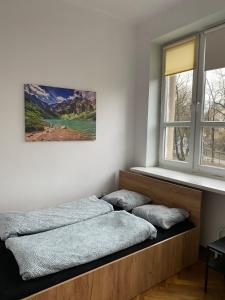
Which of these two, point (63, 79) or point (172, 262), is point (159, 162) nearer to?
point (172, 262)

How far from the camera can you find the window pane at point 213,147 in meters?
2.46

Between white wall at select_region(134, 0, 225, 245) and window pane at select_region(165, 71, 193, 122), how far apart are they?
0.46 ft

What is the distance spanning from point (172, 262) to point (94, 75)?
2.11m

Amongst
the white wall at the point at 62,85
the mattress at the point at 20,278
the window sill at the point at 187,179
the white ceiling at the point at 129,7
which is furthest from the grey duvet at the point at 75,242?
the white ceiling at the point at 129,7

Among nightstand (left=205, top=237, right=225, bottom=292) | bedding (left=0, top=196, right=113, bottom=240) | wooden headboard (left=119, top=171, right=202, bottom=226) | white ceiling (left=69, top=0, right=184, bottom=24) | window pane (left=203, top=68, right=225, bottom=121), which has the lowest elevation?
nightstand (left=205, top=237, right=225, bottom=292)

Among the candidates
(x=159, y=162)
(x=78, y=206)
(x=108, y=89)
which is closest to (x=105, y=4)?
(x=108, y=89)

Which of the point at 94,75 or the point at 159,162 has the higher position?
the point at 94,75

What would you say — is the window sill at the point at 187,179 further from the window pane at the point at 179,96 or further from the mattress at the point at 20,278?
the mattress at the point at 20,278

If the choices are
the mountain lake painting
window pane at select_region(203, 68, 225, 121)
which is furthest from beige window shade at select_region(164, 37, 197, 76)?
the mountain lake painting

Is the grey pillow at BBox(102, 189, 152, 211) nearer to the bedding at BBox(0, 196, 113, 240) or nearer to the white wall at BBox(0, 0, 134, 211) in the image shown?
the bedding at BBox(0, 196, 113, 240)

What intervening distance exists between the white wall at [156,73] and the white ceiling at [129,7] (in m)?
0.10

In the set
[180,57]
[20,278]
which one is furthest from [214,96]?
[20,278]

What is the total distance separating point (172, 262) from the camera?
209 cm

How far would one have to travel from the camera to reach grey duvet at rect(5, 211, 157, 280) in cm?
148
